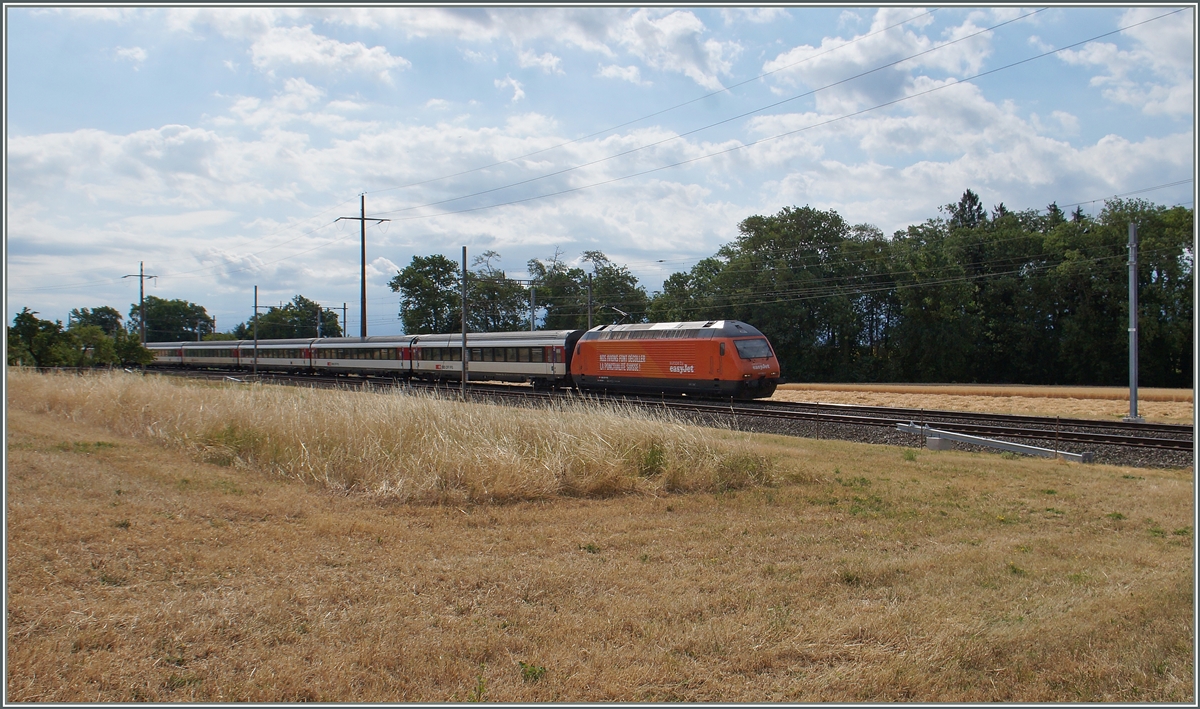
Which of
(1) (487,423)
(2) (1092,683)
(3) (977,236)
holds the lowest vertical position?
(2) (1092,683)

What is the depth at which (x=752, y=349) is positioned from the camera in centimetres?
2448

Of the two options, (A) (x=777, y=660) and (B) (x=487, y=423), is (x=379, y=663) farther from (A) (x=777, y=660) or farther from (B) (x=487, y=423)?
(B) (x=487, y=423)

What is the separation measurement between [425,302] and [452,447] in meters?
59.4

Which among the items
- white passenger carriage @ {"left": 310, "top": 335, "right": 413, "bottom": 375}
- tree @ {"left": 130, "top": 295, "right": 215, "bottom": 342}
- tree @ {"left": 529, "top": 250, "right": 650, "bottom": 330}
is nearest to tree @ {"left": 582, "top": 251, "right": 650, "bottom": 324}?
tree @ {"left": 529, "top": 250, "right": 650, "bottom": 330}

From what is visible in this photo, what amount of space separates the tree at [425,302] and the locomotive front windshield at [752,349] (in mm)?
43940

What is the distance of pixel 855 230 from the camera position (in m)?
57.1

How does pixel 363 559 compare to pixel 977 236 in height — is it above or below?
below

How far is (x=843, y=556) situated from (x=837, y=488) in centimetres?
347

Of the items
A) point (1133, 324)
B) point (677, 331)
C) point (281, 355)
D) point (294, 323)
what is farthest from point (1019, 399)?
point (294, 323)

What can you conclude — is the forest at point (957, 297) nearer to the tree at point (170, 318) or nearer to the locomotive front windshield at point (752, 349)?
the locomotive front windshield at point (752, 349)

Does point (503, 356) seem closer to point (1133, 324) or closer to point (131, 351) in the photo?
point (131, 351)

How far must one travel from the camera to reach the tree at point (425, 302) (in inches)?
2608

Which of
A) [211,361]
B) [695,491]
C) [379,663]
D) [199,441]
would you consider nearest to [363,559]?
[379,663]

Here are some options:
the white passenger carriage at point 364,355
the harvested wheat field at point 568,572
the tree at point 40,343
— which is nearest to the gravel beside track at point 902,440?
the harvested wheat field at point 568,572
